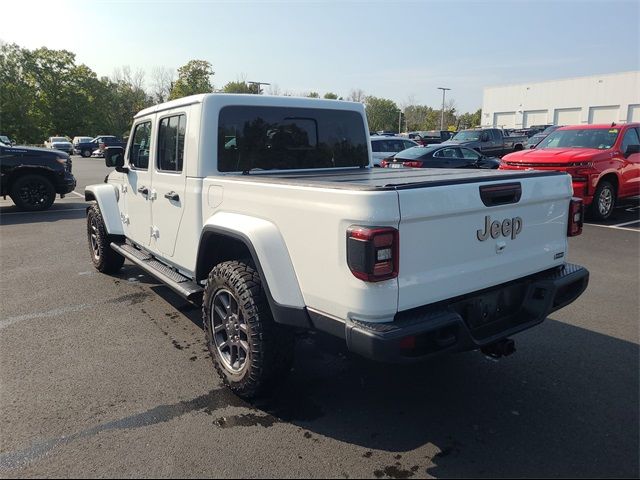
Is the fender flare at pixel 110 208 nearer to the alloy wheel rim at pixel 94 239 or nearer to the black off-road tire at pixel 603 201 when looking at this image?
the alloy wheel rim at pixel 94 239

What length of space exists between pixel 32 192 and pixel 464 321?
1219 centimetres

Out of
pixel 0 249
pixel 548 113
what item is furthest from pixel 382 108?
pixel 0 249

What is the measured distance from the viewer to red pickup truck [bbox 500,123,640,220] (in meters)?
9.53

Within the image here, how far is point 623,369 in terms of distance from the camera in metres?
3.71

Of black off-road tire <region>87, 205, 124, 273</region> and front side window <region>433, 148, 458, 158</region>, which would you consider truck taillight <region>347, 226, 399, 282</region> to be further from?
front side window <region>433, 148, 458, 158</region>

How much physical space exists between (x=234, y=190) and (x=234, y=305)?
0.78m

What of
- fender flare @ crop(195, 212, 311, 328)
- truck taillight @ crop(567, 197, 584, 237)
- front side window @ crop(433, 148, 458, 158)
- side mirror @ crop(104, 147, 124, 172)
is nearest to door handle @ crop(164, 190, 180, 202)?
fender flare @ crop(195, 212, 311, 328)

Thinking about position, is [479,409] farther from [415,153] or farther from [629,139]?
[415,153]

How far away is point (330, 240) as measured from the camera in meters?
2.59

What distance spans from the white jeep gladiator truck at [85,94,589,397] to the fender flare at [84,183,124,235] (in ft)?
4.25

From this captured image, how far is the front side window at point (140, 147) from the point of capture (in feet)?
16.1

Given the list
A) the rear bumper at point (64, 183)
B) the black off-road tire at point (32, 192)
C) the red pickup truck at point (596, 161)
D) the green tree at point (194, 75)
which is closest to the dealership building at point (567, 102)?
the green tree at point (194, 75)

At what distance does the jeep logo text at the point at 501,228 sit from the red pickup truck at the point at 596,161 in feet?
24.0

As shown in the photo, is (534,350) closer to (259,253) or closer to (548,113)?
(259,253)
